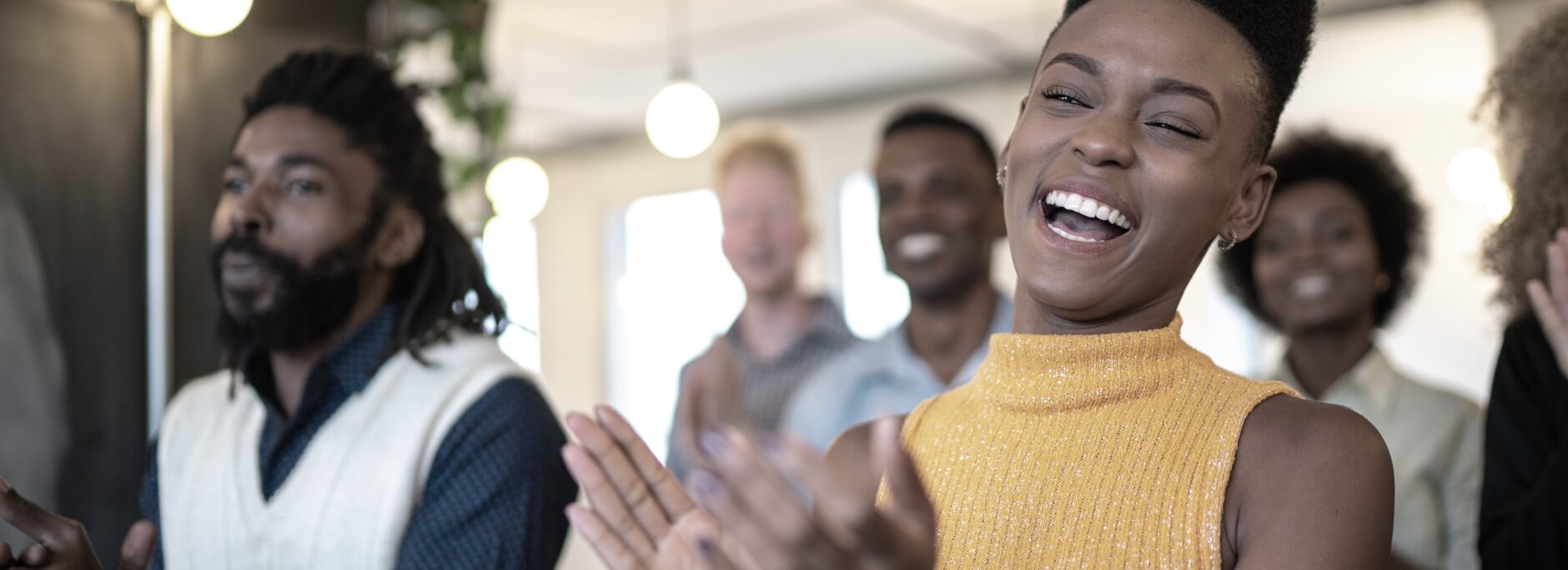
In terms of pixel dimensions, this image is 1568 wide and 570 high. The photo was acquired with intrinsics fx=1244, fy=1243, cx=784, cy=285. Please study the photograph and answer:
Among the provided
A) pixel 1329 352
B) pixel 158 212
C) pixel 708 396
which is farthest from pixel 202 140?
pixel 1329 352

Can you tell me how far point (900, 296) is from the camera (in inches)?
326

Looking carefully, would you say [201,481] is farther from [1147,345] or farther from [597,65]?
[597,65]

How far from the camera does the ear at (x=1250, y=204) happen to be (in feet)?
4.26

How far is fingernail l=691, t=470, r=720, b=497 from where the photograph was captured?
0.96 m

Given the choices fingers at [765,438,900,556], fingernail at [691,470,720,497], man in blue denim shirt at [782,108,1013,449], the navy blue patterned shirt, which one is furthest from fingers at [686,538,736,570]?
man in blue denim shirt at [782,108,1013,449]

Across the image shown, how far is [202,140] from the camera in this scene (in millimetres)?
2463

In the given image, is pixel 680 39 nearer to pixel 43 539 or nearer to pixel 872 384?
pixel 872 384

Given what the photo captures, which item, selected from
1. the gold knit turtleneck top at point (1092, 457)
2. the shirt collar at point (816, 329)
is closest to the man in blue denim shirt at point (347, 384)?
the gold knit turtleneck top at point (1092, 457)

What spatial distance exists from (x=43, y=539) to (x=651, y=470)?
2.73 feet

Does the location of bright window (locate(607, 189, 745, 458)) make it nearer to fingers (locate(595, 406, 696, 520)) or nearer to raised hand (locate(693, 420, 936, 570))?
fingers (locate(595, 406, 696, 520))

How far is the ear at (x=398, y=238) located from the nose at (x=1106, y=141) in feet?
4.59

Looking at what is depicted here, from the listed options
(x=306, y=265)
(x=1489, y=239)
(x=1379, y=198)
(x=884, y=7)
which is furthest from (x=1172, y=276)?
(x=884, y=7)

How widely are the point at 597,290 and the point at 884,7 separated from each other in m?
4.41

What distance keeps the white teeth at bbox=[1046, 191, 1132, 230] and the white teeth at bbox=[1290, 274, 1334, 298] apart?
176 centimetres
